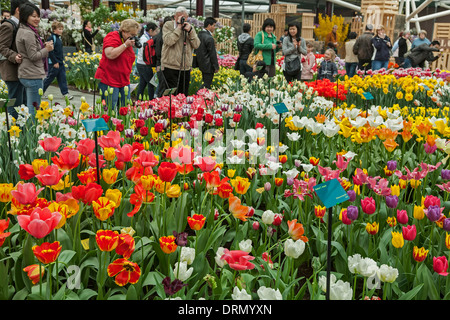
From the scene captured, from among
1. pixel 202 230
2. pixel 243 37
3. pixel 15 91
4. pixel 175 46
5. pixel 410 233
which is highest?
pixel 243 37

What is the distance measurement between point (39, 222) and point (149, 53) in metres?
5.13

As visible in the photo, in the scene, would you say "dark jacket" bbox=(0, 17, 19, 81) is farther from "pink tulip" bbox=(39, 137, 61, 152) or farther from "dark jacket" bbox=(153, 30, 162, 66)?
"pink tulip" bbox=(39, 137, 61, 152)

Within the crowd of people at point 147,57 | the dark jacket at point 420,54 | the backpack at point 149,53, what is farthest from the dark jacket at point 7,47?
the dark jacket at point 420,54

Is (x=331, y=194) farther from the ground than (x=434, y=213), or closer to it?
farther from the ground

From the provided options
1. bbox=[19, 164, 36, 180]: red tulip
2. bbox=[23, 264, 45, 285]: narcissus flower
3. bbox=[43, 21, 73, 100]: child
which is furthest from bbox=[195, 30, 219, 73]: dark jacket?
bbox=[23, 264, 45, 285]: narcissus flower

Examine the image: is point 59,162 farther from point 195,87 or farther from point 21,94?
point 195,87

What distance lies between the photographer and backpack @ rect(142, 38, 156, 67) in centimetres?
598

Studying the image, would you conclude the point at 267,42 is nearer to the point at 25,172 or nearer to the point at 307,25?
the point at 25,172

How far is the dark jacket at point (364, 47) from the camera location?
30.1ft

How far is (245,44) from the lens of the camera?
7.95 meters

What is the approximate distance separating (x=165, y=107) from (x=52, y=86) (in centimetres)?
666

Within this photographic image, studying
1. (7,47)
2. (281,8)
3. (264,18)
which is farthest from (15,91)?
(281,8)

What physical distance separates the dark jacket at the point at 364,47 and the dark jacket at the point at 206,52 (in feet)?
14.3

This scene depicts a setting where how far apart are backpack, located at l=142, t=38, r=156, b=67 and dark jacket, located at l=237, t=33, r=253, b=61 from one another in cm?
229
